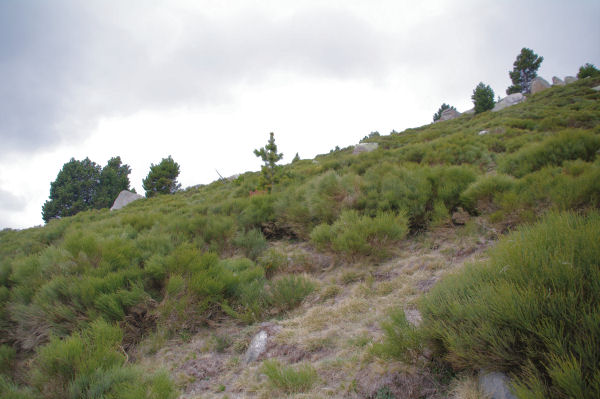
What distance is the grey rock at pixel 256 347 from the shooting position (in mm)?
2699

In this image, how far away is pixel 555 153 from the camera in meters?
5.68

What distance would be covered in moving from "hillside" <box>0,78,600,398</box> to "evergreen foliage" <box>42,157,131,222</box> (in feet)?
160

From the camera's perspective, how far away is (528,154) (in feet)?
19.3

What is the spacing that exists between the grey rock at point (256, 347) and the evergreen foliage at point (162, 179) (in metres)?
26.3

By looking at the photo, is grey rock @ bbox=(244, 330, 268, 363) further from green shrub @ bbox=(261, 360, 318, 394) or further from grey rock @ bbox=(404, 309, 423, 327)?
grey rock @ bbox=(404, 309, 423, 327)

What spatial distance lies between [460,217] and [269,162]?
7.38 meters

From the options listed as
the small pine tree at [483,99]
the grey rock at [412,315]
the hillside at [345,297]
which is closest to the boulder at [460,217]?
the hillside at [345,297]

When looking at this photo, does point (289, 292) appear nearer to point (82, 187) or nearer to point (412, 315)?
point (412, 315)

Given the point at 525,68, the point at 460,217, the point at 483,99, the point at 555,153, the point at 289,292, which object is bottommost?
the point at 289,292

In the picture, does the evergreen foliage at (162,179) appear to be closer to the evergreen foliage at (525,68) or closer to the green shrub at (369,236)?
the green shrub at (369,236)

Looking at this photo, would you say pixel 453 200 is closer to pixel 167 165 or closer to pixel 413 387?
pixel 413 387

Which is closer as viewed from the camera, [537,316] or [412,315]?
[537,316]

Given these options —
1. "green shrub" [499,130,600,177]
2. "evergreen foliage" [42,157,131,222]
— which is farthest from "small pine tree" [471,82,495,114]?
"evergreen foliage" [42,157,131,222]

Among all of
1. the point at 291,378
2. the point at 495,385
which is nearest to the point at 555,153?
the point at 495,385
